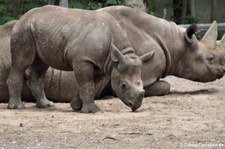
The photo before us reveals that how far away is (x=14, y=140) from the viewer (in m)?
6.60

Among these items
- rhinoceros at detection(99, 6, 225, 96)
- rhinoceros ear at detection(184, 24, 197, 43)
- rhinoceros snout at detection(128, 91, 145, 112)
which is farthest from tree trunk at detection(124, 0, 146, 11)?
rhinoceros snout at detection(128, 91, 145, 112)

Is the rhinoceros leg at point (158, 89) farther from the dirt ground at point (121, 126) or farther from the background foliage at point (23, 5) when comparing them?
the background foliage at point (23, 5)

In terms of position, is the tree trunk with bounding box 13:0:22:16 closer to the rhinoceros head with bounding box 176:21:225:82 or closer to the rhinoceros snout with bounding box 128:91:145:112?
the rhinoceros head with bounding box 176:21:225:82

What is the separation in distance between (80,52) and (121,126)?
1410 mm

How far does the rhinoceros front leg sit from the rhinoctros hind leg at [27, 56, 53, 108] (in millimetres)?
857

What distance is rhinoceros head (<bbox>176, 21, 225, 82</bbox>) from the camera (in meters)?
10.8

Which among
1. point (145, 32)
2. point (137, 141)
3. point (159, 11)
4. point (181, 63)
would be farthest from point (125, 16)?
point (159, 11)

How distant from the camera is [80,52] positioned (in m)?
8.43

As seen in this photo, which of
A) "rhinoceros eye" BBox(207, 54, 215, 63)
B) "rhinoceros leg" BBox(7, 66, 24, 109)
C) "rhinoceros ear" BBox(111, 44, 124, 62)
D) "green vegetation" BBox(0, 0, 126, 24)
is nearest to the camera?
"rhinoceros ear" BBox(111, 44, 124, 62)

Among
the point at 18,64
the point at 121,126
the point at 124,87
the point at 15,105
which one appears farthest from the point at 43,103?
the point at 121,126

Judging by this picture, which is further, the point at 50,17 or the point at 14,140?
the point at 50,17

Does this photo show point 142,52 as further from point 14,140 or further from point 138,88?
point 14,140

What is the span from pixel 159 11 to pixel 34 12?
33.9ft

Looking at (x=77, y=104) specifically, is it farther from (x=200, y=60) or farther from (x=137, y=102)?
(x=200, y=60)
